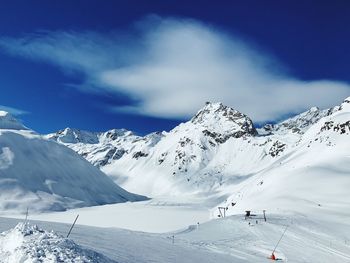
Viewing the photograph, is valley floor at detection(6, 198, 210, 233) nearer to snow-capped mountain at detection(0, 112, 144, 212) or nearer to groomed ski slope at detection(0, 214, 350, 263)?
snow-capped mountain at detection(0, 112, 144, 212)

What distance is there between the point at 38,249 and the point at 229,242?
22137 millimetres

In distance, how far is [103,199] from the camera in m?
195

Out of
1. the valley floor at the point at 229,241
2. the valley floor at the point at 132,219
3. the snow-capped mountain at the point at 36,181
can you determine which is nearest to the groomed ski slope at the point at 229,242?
the valley floor at the point at 229,241

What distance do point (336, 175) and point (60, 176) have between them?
124149mm

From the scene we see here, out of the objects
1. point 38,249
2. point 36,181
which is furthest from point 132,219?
point 38,249

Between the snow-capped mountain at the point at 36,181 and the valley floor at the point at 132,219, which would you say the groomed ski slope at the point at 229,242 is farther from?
the snow-capped mountain at the point at 36,181

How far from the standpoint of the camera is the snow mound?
12797 mm

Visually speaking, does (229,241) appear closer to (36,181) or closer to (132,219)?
(132,219)

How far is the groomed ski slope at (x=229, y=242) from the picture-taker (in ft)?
70.5

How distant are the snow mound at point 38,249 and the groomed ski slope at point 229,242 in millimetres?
3070

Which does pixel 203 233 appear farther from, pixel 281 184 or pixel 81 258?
pixel 281 184

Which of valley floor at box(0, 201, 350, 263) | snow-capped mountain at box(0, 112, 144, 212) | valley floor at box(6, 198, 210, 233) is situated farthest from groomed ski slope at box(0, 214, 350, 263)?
snow-capped mountain at box(0, 112, 144, 212)

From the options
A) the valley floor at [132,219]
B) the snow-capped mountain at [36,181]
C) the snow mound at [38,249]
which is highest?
the snow-capped mountain at [36,181]

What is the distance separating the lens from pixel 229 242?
110ft
